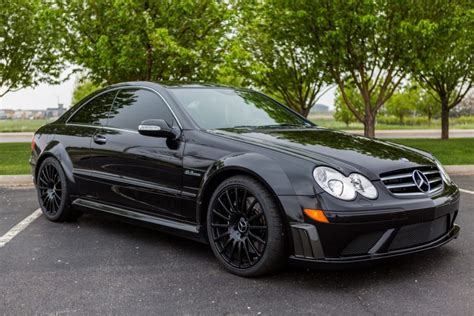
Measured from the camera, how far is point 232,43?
46.8 feet

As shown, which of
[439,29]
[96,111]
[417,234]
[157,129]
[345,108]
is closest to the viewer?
[417,234]

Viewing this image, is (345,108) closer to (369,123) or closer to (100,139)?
(369,123)

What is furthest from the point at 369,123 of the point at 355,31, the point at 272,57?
the point at 272,57

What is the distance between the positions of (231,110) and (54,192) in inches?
89.0

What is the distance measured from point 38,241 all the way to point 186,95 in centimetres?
196

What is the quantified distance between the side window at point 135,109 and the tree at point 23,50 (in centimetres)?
1193

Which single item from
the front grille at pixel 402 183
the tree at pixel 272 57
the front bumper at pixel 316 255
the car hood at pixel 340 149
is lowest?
the front bumper at pixel 316 255

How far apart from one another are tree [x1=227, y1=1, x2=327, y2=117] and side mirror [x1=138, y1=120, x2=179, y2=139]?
9.43 metres

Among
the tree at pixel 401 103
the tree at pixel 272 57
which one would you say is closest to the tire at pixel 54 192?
the tree at pixel 272 57

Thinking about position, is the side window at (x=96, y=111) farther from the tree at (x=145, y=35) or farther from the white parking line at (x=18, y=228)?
the tree at (x=145, y=35)

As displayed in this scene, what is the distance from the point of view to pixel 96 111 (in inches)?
225

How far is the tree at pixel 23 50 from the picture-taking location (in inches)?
711

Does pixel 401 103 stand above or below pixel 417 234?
above

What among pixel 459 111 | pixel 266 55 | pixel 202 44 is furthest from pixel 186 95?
pixel 459 111
